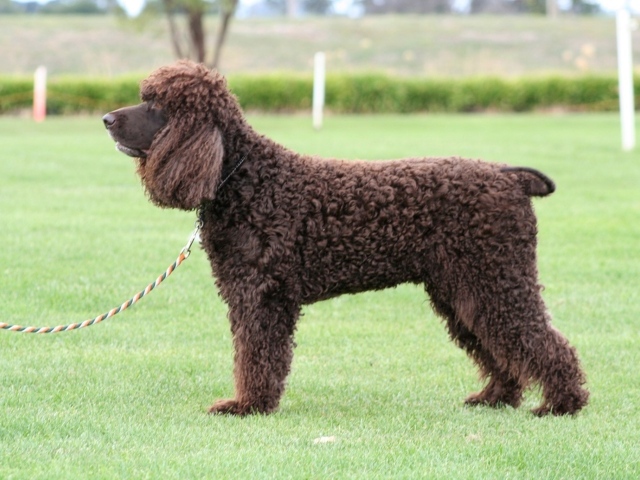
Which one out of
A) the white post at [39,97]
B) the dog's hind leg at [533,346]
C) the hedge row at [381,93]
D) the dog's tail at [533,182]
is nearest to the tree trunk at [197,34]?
the hedge row at [381,93]

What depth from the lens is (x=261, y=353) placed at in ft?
18.8

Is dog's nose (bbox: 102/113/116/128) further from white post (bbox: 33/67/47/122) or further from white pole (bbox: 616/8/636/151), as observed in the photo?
white post (bbox: 33/67/47/122)

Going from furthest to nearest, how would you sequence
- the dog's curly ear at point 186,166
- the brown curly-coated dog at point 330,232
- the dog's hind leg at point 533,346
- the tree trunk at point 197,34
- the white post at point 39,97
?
1. the tree trunk at point 197,34
2. the white post at point 39,97
3. the dog's hind leg at point 533,346
4. the brown curly-coated dog at point 330,232
5. the dog's curly ear at point 186,166

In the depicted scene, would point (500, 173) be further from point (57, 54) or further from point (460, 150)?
Answer: point (57, 54)

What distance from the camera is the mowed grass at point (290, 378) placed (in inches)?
194

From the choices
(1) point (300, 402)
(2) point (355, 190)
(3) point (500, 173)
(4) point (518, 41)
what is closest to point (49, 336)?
(1) point (300, 402)

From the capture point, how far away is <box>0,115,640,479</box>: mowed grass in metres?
4.93

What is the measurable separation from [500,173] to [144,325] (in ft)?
11.5

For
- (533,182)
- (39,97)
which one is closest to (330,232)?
(533,182)

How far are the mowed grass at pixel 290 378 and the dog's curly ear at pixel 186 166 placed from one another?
125 centimetres

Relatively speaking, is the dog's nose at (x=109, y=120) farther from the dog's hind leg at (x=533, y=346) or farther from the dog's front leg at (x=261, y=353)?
the dog's hind leg at (x=533, y=346)

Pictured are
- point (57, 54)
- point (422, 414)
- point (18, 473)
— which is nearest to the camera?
point (18, 473)

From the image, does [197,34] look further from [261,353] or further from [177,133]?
[261,353]

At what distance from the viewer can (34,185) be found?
52.1ft
